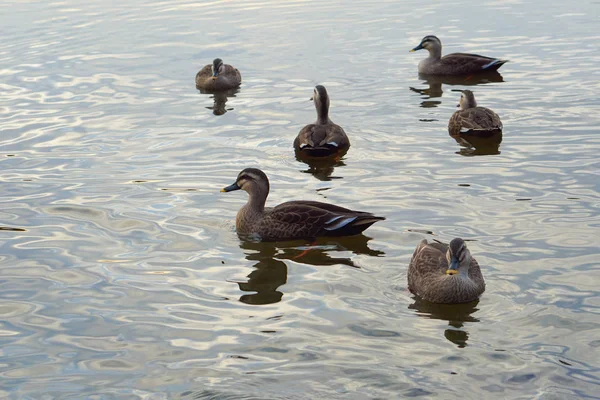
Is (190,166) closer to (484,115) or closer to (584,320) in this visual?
(484,115)

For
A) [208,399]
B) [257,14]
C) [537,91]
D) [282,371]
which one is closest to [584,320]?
[282,371]

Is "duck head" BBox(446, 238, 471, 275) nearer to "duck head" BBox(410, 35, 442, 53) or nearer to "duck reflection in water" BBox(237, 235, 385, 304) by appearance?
"duck reflection in water" BBox(237, 235, 385, 304)

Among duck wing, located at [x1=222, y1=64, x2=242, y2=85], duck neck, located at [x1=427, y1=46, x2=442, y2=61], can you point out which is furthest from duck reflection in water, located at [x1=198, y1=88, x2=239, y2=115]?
duck neck, located at [x1=427, y1=46, x2=442, y2=61]

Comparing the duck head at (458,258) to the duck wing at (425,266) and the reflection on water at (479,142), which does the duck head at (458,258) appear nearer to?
the duck wing at (425,266)

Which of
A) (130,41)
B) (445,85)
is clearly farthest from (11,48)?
(445,85)

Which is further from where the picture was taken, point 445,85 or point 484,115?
point 445,85

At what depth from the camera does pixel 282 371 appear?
8.78 meters

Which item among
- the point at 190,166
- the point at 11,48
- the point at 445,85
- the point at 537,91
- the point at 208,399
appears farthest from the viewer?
the point at 11,48

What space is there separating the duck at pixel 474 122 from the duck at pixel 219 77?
614 cm

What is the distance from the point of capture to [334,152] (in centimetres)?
1633

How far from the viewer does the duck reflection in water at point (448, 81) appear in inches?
824

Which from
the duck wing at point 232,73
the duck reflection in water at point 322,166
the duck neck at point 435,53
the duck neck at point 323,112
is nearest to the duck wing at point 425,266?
the duck reflection in water at point 322,166

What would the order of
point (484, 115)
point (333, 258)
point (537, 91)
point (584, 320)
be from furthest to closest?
point (537, 91) < point (484, 115) < point (333, 258) < point (584, 320)

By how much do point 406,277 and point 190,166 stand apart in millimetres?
5636
